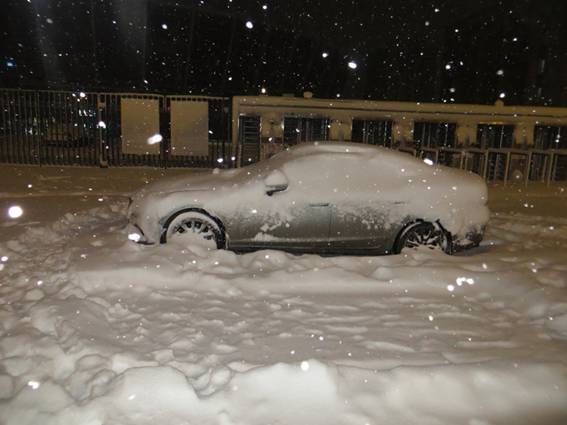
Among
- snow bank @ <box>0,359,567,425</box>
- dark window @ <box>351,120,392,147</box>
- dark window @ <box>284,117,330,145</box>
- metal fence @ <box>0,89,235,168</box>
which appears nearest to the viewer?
snow bank @ <box>0,359,567,425</box>

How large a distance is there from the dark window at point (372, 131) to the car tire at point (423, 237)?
334 inches

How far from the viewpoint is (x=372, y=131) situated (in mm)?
14938

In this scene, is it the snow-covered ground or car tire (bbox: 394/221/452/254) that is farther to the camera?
car tire (bbox: 394/221/452/254)

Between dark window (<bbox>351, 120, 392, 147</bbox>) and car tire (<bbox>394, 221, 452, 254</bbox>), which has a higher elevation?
dark window (<bbox>351, 120, 392, 147</bbox>)

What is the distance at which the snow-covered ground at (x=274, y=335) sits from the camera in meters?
3.28

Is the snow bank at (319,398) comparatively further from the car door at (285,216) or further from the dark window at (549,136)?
the dark window at (549,136)

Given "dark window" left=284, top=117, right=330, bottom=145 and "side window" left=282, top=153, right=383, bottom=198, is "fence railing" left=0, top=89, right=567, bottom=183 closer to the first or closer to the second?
"dark window" left=284, top=117, right=330, bottom=145

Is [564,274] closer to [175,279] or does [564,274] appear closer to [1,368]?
[175,279]

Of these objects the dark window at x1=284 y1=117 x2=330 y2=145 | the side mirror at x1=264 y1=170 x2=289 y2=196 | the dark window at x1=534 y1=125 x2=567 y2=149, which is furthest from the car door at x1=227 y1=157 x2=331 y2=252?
the dark window at x1=534 y1=125 x2=567 y2=149

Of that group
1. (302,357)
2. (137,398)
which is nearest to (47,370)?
(137,398)

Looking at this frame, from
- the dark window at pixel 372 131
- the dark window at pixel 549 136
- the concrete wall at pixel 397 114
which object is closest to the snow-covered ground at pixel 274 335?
the concrete wall at pixel 397 114

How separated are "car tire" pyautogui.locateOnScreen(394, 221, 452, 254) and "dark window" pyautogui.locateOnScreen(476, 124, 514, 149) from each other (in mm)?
9506

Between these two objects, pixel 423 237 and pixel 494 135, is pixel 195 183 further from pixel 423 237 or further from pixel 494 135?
pixel 494 135

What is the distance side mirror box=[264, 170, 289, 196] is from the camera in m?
6.34
